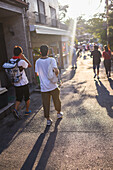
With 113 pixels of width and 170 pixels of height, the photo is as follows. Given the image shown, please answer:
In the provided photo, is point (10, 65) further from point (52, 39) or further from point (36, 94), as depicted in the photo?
point (52, 39)

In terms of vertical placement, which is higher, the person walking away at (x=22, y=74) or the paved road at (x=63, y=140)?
the person walking away at (x=22, y=74)

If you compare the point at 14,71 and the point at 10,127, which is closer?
the point at 10,127

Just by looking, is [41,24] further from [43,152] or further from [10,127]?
[43,152]

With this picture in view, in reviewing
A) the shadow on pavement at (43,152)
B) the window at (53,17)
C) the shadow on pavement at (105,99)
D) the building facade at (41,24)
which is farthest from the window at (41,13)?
the shadow on pavement at (43,152)

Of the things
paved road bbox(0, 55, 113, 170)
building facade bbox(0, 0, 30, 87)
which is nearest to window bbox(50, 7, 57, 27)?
building facade bbox(0, 0, 30, 87)

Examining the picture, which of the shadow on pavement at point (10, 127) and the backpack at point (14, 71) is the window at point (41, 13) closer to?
the backpack at point (14, 71)

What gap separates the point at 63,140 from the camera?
11.4 feet

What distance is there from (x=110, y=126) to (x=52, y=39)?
10750mm

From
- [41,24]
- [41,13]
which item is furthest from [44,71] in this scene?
[41,13]

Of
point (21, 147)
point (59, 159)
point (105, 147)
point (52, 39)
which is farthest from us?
point (52, 39)

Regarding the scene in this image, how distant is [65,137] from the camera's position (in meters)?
3.57

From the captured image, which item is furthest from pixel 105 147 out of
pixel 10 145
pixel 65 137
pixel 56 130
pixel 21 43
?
pixel 21 43

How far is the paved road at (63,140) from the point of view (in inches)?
110

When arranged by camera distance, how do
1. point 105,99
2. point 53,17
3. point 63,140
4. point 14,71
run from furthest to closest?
point 53,17 → point 105,99 → point 14,71 → point 63,140
